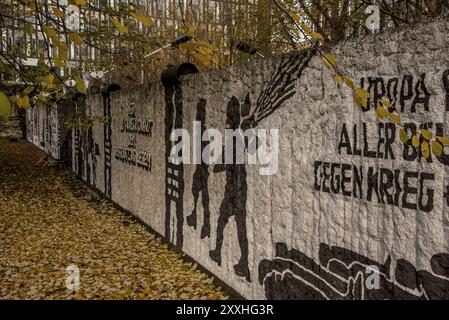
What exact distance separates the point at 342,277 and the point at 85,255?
15.2ft

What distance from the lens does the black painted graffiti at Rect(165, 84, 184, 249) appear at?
6492 mm

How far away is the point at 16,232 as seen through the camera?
8.02m

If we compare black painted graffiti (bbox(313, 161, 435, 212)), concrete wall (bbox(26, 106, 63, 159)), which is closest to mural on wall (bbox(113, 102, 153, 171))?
black painted graffiti (bbox(313, 161, 435, 212))

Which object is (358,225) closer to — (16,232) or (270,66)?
(270,66)

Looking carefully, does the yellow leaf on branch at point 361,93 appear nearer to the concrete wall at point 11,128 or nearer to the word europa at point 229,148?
the word europa at point 229,148

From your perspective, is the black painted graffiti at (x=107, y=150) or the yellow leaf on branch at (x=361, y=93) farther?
the black painted graffiti at (x=107, y=150)

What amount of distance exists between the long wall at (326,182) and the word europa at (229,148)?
4 centimetres

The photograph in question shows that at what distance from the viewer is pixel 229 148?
4.97 meters

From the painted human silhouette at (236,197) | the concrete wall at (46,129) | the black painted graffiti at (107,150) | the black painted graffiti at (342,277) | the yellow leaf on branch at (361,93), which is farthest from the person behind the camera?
the concrete wall at (46,129)

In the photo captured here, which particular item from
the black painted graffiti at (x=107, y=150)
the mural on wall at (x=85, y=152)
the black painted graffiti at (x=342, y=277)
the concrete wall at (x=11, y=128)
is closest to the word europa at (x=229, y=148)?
the black painted graffiti at (x=342, y=277)

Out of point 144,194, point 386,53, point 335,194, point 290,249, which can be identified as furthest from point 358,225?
point 144,194
